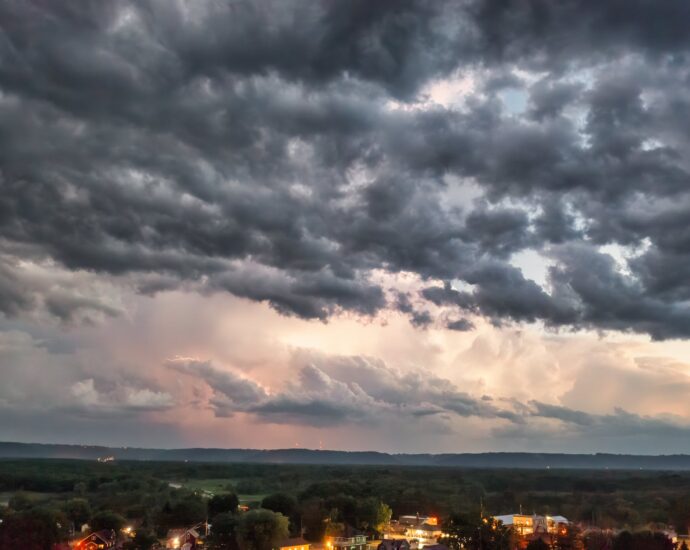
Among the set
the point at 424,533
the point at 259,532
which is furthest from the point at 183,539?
the point at 424,533

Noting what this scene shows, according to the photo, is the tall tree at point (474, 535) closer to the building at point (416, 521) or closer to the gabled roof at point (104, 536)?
the building at point (416, 521)

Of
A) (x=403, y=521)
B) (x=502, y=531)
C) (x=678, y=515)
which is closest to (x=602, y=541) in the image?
(x=502, y=531)

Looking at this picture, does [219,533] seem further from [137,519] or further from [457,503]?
[457,503]

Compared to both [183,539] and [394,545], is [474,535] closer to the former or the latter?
[394,545]

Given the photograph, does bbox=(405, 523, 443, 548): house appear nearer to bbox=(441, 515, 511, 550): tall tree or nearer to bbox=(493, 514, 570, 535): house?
bbox=(493, 514, 570, 535): house

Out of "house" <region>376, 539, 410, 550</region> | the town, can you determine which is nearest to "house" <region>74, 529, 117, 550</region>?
the town

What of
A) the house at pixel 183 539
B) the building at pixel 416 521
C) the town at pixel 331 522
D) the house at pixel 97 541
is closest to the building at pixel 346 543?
the town at pixel 331 522
